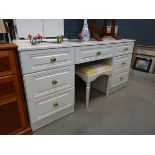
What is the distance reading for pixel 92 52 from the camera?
1413mm

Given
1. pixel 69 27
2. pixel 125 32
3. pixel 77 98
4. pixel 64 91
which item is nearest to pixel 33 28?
pixel 69 27

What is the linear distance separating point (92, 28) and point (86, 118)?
3.64 feet

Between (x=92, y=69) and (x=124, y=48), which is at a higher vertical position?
(x=124, y=48)

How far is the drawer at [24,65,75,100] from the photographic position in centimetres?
107

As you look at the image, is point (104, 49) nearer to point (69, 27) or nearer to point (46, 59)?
point (69, 27)

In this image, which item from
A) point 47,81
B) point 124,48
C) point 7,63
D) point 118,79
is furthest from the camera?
point 118,79

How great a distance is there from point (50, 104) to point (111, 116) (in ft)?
2.26

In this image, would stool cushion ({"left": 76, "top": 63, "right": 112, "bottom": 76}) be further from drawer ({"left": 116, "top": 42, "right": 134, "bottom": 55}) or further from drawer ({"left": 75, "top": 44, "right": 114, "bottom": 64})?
drawer ({"left": 116, "top": 42, "right": 134, "bottom": 55})

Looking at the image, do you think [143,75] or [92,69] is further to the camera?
[143,75]

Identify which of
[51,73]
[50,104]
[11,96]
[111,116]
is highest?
[51,73]

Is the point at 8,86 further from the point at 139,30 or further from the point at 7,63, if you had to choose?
the point at 139,30

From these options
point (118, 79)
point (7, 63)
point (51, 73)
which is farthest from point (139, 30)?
point (7, 63)

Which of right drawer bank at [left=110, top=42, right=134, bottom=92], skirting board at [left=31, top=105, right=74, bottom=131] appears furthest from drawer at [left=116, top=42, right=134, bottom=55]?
skirting board at [left=31, top=105, right=74, bottom=131]

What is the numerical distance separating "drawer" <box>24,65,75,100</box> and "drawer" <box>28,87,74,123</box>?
2.4 inches
